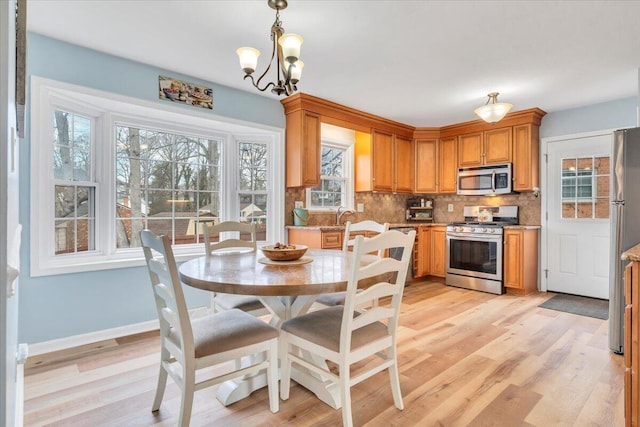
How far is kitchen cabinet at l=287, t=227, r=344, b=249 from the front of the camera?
364 cm

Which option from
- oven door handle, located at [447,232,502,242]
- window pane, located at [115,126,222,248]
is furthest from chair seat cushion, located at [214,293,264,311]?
oven door handle, located at [447,232,502,242]

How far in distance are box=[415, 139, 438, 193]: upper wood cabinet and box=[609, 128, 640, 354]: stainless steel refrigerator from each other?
2745 mm

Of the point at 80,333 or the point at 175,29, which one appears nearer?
the point at 175,29

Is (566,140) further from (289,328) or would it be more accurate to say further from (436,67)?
(289,328)

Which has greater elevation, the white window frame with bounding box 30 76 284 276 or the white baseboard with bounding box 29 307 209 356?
the white window frame with bounding box 30 76 284 276

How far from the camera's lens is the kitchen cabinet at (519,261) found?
4.13 metres

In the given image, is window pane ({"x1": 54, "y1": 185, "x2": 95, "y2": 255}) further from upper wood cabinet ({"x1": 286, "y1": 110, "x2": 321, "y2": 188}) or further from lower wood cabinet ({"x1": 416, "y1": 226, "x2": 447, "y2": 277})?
lower wood cabinet ({"x1": 416, "y1": 226, "x2": 447, "y2": 277})

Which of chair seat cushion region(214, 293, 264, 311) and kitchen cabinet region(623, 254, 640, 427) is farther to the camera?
chair seat cushion region(214, 293, 264, 311)

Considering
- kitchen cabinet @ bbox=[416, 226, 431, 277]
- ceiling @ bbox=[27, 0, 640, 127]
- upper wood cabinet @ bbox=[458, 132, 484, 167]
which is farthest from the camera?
kitchen cabinet @ bbox=[416, 226, 431, 277]

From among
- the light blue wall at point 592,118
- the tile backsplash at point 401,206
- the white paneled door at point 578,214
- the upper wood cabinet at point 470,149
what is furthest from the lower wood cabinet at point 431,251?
the light blue wall at point 592,118

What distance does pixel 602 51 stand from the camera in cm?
262

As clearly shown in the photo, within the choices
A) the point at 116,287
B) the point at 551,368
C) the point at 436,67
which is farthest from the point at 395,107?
the point at 116,287

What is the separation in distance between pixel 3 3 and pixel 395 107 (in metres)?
3.97

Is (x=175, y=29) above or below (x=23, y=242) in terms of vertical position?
above
